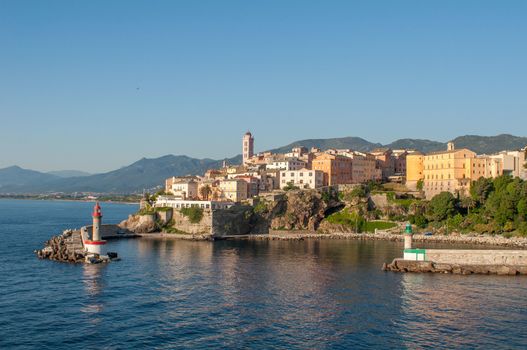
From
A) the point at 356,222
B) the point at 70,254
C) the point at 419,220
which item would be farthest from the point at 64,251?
the point at 419,220

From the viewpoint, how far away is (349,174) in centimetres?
10775

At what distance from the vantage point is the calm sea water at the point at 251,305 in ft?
95.3

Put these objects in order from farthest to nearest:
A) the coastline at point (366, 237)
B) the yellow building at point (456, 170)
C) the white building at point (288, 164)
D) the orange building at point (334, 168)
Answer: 1. the white building at point (288, 164)
2. the orange building at point (334, 168)
3. the yellow building at point (456, 170)
4. the coastline at point (366, 237)

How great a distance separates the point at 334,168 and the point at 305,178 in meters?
6.40

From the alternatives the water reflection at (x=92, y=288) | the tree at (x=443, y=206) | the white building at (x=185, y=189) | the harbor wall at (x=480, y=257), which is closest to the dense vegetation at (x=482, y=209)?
the tree at (x=443, y=206)

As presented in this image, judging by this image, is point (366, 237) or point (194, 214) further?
point (194, 214)

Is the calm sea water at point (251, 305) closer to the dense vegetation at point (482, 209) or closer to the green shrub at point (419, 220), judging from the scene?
the dense vegetation at point (482, 209)

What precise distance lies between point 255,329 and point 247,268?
20.7m

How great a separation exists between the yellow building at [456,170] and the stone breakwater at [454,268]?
131 feet

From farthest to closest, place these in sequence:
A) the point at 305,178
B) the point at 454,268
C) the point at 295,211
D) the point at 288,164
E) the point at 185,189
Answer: the point at 288,164
the point at 185,189
the point at 305,178
the point at 295,211
the point at 454,268

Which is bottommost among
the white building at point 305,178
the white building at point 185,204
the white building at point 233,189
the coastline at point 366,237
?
the coastline at point 366,237

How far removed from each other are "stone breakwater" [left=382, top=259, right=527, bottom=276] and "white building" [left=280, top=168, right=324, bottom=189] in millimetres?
51111

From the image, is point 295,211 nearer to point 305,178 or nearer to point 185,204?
point 305,178

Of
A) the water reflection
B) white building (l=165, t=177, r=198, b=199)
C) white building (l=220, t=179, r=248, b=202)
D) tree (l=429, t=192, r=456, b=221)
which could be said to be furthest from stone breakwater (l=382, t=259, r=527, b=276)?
white building (l=165, t=177, r=198, b=199)
